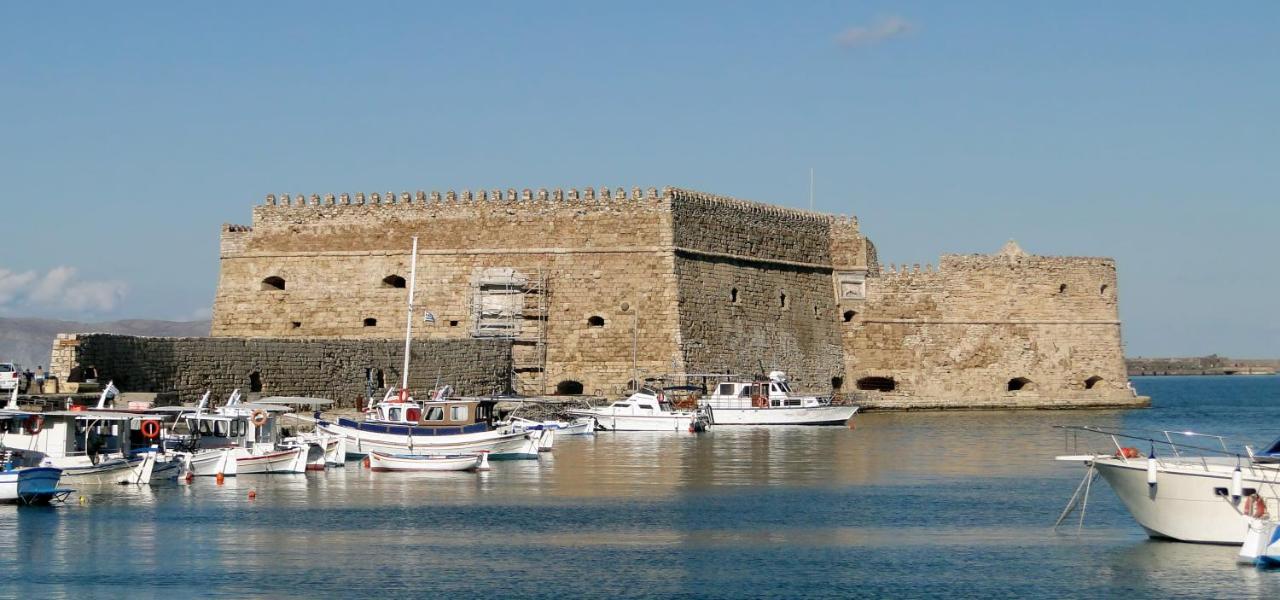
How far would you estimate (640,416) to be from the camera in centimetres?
3591

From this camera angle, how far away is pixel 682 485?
24547 mm

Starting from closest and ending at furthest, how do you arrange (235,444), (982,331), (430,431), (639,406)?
(235,444)
(430,431)
(639,406)
(982,331)

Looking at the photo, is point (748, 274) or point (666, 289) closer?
point (666, 289)

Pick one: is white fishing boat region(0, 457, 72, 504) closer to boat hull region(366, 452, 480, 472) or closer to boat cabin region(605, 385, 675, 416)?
boat hull region(366, 452, 480, 472)

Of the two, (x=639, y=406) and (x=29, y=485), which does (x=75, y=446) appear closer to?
(x=29, y=485)

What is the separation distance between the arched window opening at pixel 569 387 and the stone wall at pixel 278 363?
1.38m

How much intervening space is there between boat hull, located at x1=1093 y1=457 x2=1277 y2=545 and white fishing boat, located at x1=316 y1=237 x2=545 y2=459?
38.5 feet

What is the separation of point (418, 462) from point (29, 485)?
7.11 metres

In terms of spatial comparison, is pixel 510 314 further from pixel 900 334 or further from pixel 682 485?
pixel 682 485

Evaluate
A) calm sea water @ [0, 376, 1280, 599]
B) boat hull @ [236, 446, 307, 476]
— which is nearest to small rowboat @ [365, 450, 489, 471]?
calm sea water @ [0, 376, 1280, 599]

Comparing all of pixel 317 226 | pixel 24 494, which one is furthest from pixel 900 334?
pixel 24 494

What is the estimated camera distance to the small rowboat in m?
26.9

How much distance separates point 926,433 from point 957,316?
858cm

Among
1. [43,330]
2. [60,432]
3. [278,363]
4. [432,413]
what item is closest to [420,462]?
[432,413]
